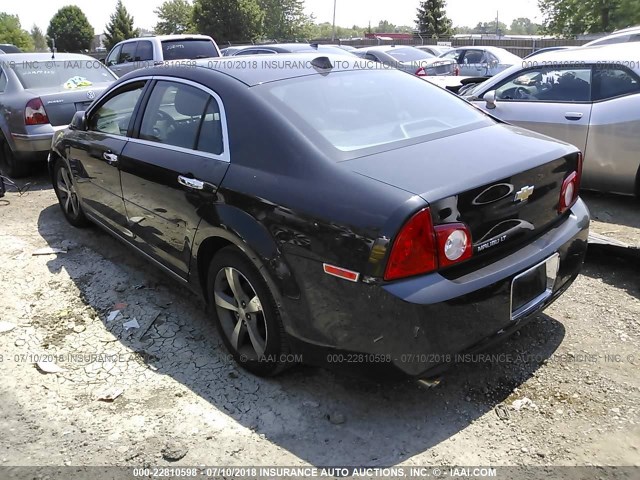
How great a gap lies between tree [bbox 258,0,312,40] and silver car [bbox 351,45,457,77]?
64573 mm

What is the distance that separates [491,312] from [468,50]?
49.0 ft

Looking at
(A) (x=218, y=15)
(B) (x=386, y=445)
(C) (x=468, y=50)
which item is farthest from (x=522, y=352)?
(A) (x=218, y=15)

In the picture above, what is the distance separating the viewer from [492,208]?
2.48m

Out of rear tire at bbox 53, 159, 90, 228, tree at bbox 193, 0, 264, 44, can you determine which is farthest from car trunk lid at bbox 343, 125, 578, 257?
tree at bbox 193, 0, 264, 44

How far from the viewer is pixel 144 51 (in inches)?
456

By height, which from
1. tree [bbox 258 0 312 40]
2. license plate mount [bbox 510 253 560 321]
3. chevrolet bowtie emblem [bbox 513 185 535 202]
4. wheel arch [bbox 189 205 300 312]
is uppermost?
tree [bbox 258 0 312 40]

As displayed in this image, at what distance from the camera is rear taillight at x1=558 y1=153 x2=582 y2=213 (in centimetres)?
294

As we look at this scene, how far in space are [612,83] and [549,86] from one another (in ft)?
2.09

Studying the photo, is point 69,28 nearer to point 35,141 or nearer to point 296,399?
point 35,141

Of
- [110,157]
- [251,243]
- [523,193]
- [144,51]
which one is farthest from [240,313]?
[144,51]

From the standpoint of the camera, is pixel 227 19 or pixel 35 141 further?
pixel 227 19

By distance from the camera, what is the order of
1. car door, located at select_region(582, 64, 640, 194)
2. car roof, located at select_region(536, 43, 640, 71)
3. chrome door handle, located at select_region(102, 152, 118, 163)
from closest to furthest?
chrome door handle, located at select_region(102, 152, 118, 163) → car door, located at select_region(582, 64, 640, 194) → car roof, located at select_region(536, 43, 640, 71)

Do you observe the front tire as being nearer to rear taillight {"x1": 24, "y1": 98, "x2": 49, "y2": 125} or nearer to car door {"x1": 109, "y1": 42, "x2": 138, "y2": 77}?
rear taillight {"x1": 24, "y1": 98, "x2": 49, "y2": 125}

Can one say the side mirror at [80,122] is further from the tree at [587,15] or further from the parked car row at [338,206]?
the tree at [587,15]
